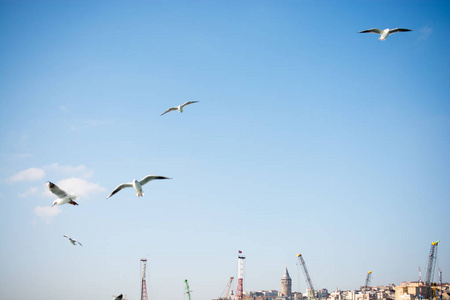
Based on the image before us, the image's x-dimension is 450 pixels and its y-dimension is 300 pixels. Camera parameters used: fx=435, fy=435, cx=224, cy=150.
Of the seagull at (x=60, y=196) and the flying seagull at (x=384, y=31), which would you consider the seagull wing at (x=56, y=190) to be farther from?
the flying seagull at (x=384, y=31)

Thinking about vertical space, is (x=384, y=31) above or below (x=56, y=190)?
above

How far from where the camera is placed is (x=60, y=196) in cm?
2600

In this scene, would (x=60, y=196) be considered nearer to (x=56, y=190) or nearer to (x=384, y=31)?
(x=56, y=190)

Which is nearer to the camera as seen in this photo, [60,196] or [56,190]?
[56,190]

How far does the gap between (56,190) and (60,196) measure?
2.98ft

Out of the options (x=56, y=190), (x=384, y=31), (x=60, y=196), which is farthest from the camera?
(x=384, y=31)

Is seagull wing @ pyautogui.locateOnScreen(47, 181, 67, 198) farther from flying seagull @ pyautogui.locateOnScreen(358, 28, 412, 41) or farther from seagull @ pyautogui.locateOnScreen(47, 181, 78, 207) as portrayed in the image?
flying seagull @ pyautogui.locateOnScreen(358, 28, 412, 41)

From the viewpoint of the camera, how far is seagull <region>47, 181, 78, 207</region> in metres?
24.8

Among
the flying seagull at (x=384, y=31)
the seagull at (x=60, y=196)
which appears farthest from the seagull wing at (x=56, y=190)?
the flying seagull at (x=384, y=31)

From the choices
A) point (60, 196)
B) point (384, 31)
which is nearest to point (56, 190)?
point (60, 196)

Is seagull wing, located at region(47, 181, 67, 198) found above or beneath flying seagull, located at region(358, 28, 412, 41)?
beneath

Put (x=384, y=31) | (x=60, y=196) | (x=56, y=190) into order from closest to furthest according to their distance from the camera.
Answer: (x=56, y=190) → (x=60, y=196) → (x=384, y=31)

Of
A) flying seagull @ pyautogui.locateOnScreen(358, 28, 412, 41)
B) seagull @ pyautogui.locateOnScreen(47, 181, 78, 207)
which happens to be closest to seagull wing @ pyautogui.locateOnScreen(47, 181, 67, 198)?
seagull @ pyautogui.locateOnScreen(47, 181, 78, 207)

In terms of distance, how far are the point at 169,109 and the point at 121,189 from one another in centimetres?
1852
